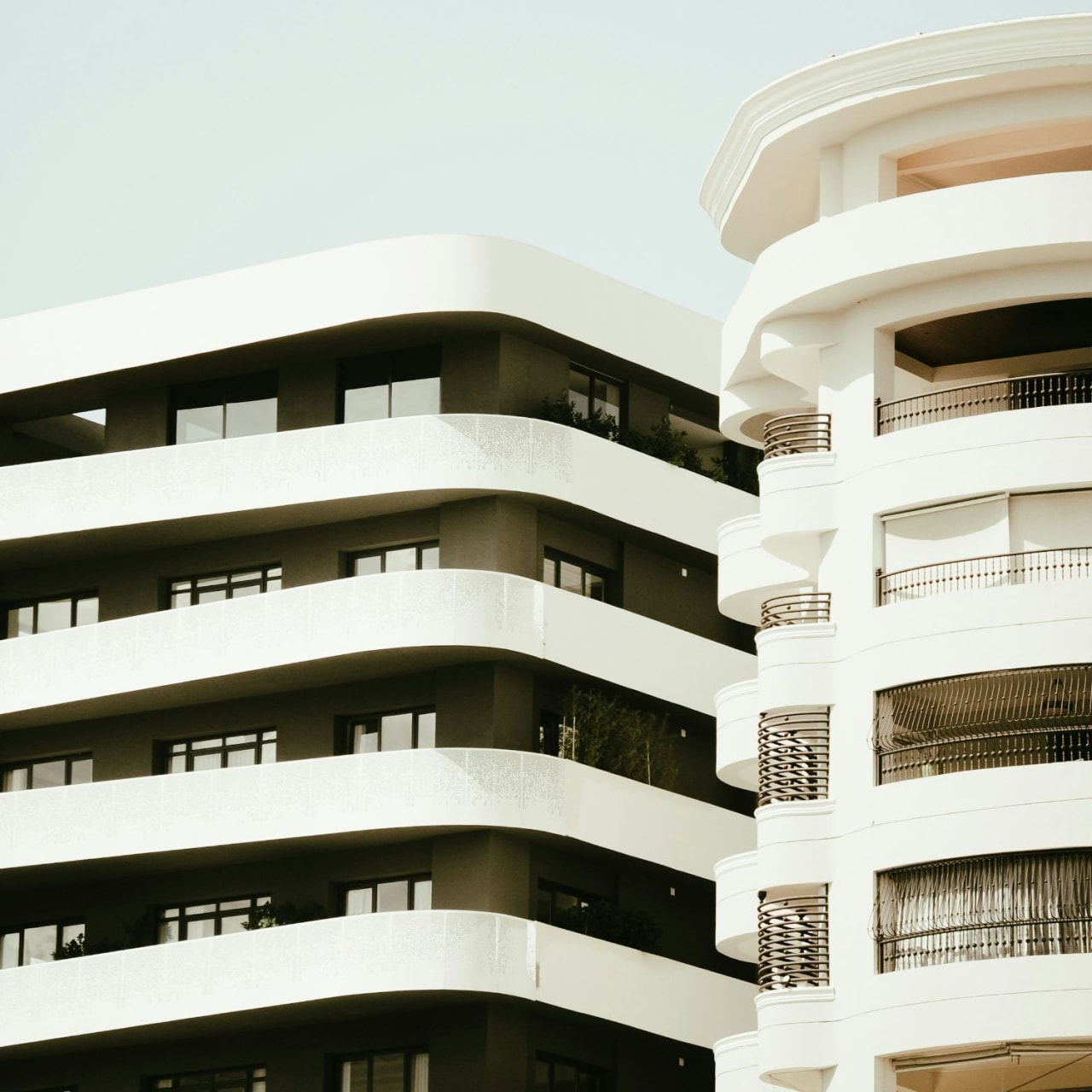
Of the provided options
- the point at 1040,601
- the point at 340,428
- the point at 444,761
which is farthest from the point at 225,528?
the point at 1040,601

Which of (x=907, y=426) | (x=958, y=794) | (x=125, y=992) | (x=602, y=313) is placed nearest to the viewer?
(x=958, y=794)

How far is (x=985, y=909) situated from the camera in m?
40.9

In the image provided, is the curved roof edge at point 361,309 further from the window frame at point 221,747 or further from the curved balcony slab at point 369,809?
the curved balcony slab at point 369,809

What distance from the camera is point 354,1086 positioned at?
49.3 meters

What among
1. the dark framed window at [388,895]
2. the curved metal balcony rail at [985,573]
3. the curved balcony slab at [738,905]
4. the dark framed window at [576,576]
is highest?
the dark framed window at [576,576]

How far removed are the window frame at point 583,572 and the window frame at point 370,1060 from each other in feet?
29.4

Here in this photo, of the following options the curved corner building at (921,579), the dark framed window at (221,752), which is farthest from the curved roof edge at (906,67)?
the dark framed window at (221,752)

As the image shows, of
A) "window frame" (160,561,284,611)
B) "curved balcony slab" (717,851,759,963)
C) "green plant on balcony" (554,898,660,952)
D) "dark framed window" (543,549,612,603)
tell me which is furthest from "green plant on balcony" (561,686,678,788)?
"window frame" (160,561,284,611)

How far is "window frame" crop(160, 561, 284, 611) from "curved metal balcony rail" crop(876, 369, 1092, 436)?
44.8ft

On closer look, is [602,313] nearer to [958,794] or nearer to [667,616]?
[667,616]

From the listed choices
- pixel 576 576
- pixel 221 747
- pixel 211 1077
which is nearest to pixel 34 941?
pixel 211 1077

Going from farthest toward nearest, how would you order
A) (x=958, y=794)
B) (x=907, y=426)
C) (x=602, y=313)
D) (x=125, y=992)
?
(x=602, y=313), (x=125, y=992), (x=907, y=426), (x=958, y=794)

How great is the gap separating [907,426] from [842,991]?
9699mm

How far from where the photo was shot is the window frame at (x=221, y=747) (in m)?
52.3
